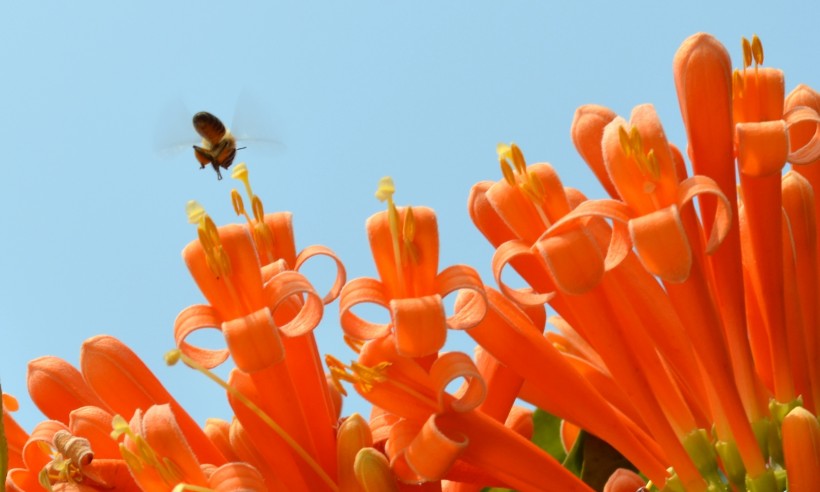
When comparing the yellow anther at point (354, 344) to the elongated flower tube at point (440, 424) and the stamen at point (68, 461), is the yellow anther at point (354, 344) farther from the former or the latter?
the stamen at point (68, 461)

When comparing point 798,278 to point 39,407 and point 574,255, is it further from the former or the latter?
point 39,407

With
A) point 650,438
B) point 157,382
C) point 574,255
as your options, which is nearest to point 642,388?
point 650,438

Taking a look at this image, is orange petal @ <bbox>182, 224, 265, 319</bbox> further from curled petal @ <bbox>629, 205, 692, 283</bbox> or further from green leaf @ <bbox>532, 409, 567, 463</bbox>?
green leaf @ <bbox>532, 409, 567, 463</bbox>

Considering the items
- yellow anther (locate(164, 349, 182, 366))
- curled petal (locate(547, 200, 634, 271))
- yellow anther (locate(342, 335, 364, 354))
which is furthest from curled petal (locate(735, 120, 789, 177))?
yellow anther (locate(164, 349, 182, 366))

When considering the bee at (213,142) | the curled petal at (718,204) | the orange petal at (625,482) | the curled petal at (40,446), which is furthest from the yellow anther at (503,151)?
the bee at (213,142)

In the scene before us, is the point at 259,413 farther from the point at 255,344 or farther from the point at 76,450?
the point at 76,450

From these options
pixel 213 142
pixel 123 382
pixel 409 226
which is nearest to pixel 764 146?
pixel 409 226
